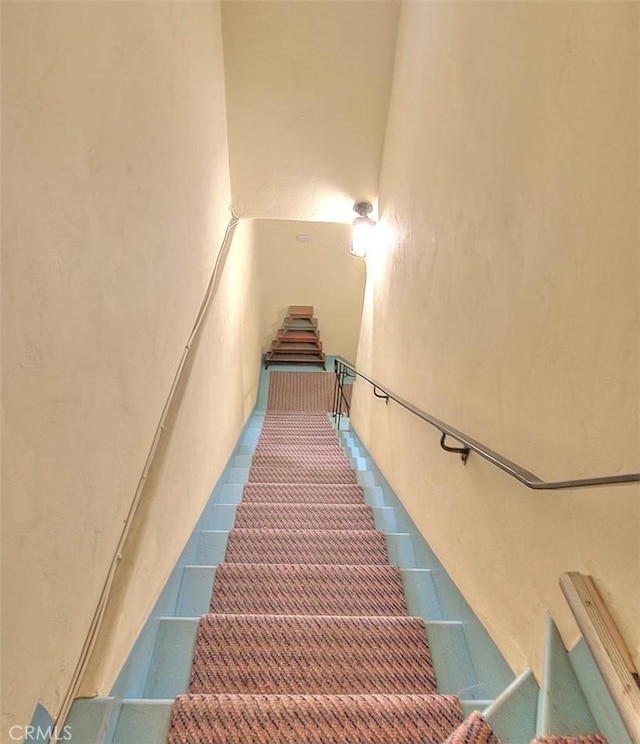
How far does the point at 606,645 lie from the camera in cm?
69

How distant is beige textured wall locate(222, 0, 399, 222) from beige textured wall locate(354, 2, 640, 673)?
1.12 m

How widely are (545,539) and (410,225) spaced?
1.79 metres

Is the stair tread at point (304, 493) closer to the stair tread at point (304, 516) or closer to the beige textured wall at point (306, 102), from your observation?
the stair tread at point (304, 516)

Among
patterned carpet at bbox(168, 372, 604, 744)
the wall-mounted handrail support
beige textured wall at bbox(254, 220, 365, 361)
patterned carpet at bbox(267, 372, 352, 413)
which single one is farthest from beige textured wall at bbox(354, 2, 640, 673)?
patterned carpet at bbox(267, 372, 352, 413)

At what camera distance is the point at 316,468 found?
303cm

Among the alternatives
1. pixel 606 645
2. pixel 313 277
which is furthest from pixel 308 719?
pixel 313 277

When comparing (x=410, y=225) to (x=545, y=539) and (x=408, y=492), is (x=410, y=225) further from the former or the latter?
(x=545, y=539)

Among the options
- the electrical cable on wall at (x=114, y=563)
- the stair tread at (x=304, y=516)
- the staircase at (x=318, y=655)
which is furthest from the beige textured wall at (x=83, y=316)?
the stair tread at (x=304, y=516)

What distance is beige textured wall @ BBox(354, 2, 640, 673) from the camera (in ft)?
2.38

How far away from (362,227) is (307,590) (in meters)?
2.70

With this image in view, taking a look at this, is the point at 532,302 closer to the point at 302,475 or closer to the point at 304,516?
the point at 304,516

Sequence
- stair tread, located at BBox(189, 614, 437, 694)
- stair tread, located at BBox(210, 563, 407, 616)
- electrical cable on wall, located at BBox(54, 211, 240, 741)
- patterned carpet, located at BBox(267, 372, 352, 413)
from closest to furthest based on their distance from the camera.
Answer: electrical cable on wall, located at BBox(54, 211, 240, 741) → stair tread, located at BBox(189, 614, 437, 694) → stair tread, located at BBox(210, 563, 407, 616) → patterned carpet, located at BBox(267, 372, 352, 413)

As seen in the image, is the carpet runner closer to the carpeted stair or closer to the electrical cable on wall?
the carpeted stair

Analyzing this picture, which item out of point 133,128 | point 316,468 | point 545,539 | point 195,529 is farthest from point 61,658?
point 316,468
